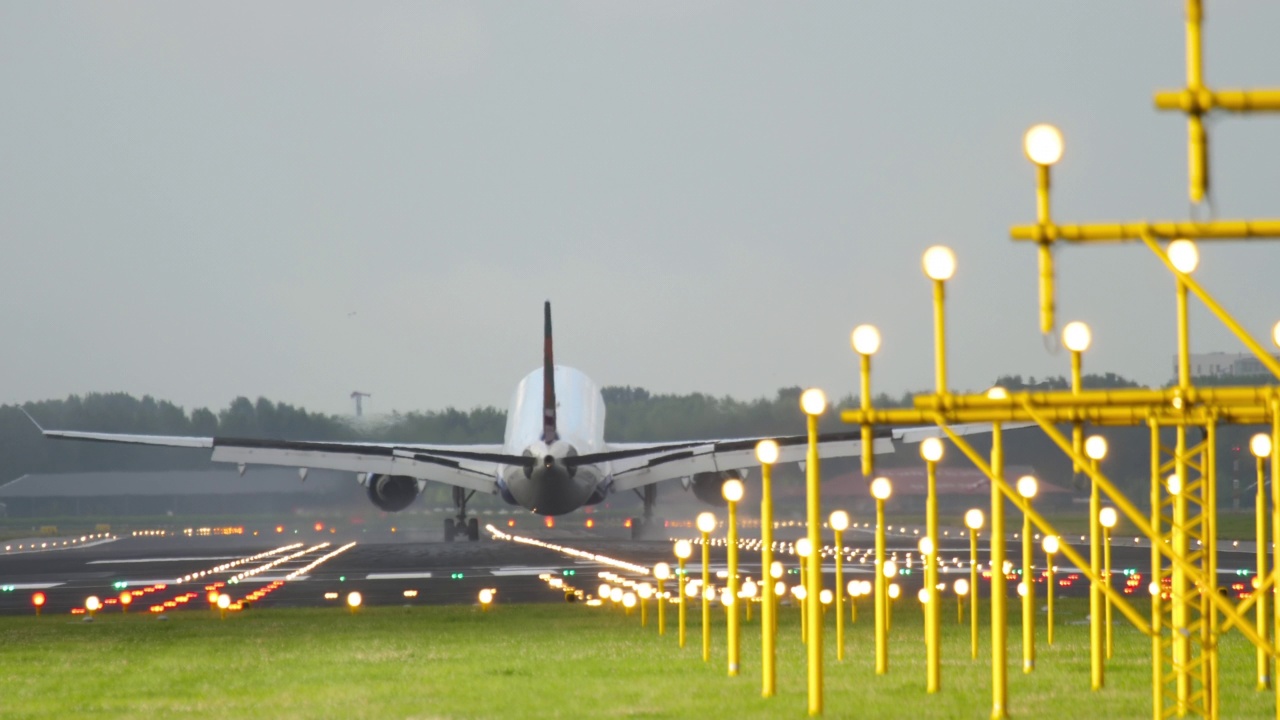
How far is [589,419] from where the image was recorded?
54.3 meters

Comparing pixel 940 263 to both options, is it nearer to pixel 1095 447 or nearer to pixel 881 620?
pixel 1095 447

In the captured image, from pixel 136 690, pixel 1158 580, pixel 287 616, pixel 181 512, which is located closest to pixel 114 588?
pixel 287 616

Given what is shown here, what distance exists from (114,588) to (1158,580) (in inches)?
1066

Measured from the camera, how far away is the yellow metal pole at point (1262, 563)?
1059 centimetres

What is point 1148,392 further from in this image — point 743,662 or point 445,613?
point 445,613

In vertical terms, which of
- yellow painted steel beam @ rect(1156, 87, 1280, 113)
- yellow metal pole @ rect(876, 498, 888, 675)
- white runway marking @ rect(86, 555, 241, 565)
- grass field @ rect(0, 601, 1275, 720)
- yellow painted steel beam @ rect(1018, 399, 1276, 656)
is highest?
yellow painted steel beam @ rect(1156, 87, 1280, 113)

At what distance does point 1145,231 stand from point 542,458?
3677 cm

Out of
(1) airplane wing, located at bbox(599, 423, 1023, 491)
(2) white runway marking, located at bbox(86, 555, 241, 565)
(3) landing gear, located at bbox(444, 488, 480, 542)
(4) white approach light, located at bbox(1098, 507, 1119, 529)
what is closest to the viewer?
(4) white approach light, located at bbox(1098, 507, 1119, 529)

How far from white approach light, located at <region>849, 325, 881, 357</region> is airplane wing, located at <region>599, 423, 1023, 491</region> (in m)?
35.0

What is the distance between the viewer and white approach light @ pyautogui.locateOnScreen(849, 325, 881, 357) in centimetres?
941

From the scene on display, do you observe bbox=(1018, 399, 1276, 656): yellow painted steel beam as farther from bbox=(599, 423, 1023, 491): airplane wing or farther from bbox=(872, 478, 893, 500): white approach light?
bbox=(599, 423, 1023, 491): airplane wing

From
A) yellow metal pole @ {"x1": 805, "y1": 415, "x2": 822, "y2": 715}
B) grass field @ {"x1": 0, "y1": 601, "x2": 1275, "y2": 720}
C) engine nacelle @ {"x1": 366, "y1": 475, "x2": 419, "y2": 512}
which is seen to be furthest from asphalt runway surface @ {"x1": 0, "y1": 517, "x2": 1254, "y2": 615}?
yellow metal pole @ {"x1": 805, "y1": 415, "x2": 822, "y2": 715}

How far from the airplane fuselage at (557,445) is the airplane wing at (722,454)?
126 centimetres

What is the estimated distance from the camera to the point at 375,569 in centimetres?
3925
